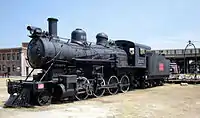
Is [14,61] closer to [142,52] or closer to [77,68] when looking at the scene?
[142,52]

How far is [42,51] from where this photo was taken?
1463 centimetres

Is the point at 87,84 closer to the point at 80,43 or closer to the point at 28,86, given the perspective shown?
the point at 80,43

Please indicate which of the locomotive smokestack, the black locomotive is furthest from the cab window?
the locomotive smokestack

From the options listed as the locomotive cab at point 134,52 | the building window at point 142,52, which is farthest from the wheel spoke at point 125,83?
the building window at point 142,52

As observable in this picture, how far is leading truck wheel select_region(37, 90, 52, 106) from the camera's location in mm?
13750

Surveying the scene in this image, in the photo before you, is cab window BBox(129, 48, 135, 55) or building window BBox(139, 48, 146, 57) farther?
building window BBox(139, 48, 146, 57)

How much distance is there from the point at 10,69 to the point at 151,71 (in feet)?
190

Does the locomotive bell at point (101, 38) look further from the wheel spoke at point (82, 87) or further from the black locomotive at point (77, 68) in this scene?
the wheel spoke at point (82, 87)

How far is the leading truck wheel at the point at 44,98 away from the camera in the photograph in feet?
45.1

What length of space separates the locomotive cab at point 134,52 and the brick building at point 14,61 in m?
51.4

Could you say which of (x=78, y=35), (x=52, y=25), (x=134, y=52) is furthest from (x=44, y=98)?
(x=134, y=52)

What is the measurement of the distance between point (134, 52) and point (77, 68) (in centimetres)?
624

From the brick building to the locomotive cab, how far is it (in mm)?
51429

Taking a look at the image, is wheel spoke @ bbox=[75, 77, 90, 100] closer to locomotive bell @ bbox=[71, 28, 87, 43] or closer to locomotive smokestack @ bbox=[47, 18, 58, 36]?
locomotive bell @ bbox=[71, 28, 87, 43]
